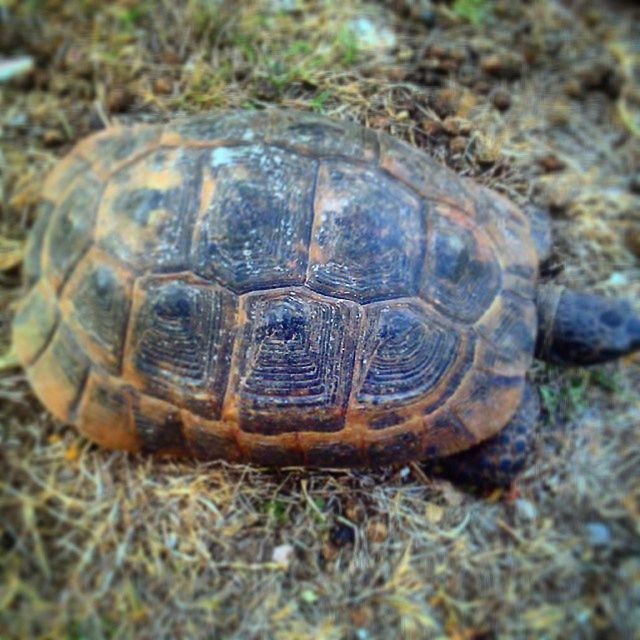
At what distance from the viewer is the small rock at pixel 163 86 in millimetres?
3389

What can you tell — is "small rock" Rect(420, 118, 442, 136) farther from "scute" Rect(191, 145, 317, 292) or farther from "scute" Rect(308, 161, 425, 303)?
"scute" Rect(191, 145, 317, 292)

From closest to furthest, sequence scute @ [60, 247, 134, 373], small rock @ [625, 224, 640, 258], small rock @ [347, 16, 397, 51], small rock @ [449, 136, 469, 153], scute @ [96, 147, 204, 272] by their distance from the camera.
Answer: scute @ [96, 147, 204, 272]
scute @ [60, 247, 134, 373]
small rock @ [449, 136, 469, 153]
small rock @ [347, 16, 397, 51]
small rock @ [625, 224, 640, 258]

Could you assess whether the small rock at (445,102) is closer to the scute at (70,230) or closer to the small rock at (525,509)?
the scute at (70,230)

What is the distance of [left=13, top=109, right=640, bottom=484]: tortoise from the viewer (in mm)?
2559

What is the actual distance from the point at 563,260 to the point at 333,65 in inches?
59.3

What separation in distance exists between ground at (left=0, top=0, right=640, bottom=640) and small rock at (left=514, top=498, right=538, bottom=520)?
1cm

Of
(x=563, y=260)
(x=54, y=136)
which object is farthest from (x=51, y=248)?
(x=563, y=260)

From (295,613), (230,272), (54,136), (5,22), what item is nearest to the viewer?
(230,272)

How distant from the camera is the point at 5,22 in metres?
3.75

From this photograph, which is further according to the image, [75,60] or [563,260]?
[75,60]

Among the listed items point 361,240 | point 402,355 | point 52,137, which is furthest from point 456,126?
point 52,137

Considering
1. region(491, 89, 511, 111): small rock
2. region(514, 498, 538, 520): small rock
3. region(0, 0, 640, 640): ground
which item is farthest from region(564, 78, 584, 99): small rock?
region(514, 498, 538, 520): small rock

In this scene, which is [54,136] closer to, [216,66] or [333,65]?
[216,66]

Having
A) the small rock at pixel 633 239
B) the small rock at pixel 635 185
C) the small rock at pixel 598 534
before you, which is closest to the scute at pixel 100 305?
the small rock at pixel 598 534
